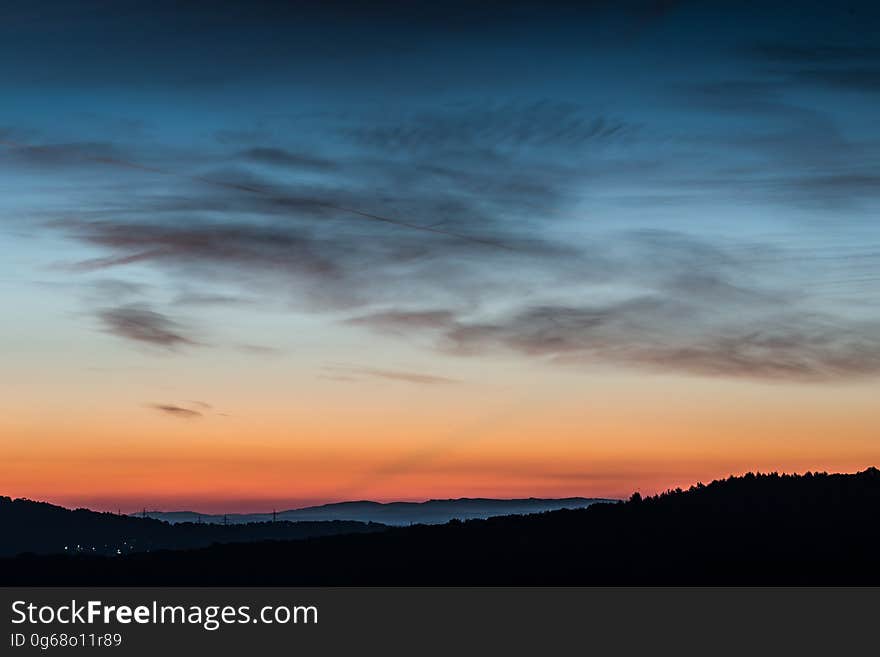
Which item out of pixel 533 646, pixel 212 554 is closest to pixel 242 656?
pixel 533 646

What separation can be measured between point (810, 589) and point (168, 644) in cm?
2653

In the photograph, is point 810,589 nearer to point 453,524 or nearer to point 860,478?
point 860,478

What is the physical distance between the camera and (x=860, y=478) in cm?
7825

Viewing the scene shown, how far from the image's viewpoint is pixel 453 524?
283 feet

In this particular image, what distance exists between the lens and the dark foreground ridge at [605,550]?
60.4 meters

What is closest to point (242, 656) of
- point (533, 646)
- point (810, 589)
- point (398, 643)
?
point (398, 643)

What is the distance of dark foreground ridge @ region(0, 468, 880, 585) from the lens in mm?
60416

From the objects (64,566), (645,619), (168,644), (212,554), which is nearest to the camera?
(168,644)

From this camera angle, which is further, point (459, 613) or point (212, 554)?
point (212, 554)

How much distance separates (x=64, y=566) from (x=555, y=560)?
4383 cm

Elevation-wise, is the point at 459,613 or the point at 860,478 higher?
the point at 860,478

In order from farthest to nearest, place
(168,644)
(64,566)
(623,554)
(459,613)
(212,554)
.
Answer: (64,566), (212,554), (623,554), (459,613), (168,644)

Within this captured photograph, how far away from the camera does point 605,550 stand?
67812 mm

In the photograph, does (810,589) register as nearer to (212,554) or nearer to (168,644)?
(168,644)
